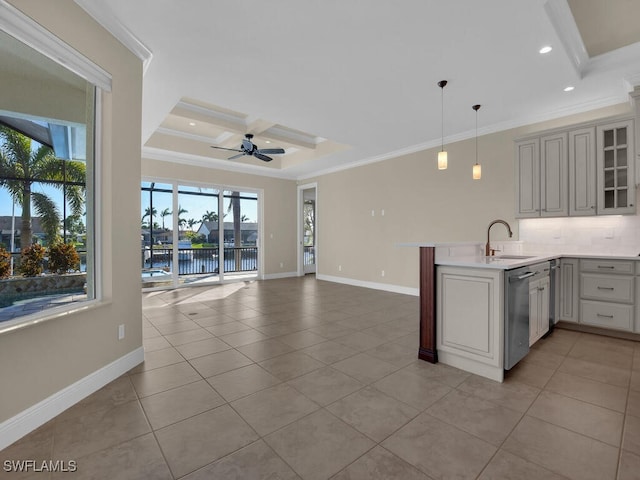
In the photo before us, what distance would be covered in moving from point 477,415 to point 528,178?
11.7ft

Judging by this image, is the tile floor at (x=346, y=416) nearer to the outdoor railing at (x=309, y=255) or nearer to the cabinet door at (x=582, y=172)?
the cabinet door at (x=582, y=172)

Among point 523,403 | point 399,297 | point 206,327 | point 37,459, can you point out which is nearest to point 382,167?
point 399,297

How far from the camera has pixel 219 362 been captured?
2.81 meters

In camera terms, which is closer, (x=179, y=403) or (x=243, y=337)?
(x=179, y=403)

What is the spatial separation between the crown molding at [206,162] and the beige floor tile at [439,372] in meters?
6.05

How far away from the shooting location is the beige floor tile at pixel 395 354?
2820mm

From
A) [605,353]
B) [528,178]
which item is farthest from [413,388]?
[528,178]

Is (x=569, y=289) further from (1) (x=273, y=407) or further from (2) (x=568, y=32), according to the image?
(1) (x=273, y=407)

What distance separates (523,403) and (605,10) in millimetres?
3481

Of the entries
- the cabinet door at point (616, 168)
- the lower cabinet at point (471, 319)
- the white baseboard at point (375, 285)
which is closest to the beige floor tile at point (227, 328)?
the lower cabinet at point (471, 319)

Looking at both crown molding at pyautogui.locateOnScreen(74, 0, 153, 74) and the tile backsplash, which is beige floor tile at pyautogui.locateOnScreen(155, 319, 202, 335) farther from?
the tile backsplash

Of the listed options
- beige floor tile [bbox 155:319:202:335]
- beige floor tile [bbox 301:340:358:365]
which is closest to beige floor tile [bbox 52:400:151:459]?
beige floor tile [bbox 301:340:358:365]

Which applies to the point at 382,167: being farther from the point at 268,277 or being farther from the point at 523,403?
the point at 523,403

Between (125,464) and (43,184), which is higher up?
(43,184)
